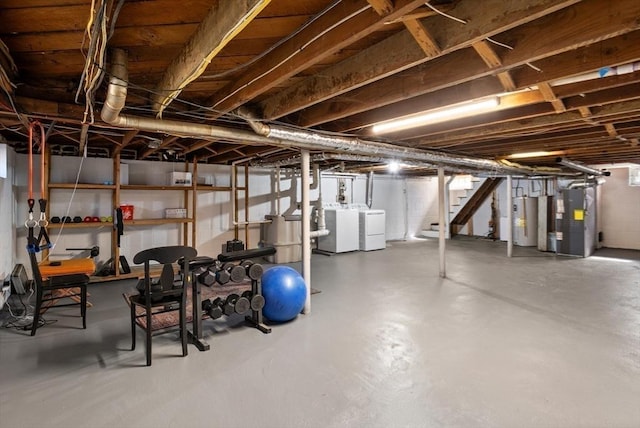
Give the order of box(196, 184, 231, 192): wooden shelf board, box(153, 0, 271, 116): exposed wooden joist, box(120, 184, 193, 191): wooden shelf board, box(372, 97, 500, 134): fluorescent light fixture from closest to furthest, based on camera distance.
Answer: box(153, 0, 271, 116): exposed wooden joist → box(372, 97, 500, 134): fluorescent light fixture → box(120, 184, 193, 191): wooden shelf board → box(196, 184, 231, 192): wooden shelf board

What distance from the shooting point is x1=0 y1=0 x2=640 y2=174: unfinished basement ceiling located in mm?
1443

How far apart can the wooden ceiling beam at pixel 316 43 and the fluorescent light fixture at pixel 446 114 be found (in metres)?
1.36

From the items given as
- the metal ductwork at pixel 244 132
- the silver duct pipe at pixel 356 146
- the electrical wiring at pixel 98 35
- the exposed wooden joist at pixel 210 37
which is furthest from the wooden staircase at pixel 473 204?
the electrical wiring at pixel 98 35

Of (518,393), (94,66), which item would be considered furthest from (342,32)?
(518,393)

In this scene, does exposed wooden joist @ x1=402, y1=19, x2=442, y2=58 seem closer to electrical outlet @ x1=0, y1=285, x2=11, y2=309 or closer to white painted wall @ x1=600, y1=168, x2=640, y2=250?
electrical outlet @ x1=0, y1=285, x2=11, y2=309

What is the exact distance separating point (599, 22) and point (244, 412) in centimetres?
266

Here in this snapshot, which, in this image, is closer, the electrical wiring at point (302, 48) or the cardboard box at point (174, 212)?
the electrical wiring at point (302, 48)

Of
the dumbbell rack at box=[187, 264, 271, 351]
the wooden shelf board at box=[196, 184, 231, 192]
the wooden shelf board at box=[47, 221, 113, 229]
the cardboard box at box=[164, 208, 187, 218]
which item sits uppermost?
the wooden shelf board at box=[196, 184, 231, 192]

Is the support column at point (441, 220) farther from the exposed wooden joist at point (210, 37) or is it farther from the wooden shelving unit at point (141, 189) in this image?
the exposed wooden joist at point (210, 37)

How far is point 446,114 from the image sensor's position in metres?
2.78

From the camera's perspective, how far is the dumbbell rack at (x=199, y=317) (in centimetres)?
301

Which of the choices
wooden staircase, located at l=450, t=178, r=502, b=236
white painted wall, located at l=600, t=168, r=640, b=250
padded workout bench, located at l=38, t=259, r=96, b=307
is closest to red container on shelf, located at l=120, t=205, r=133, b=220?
padded workout bench, located at l=38, t=259, r=96, b=307

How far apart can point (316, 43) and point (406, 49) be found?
0.48 meters

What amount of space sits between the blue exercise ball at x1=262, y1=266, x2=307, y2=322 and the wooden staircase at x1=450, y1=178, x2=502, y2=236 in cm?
858
